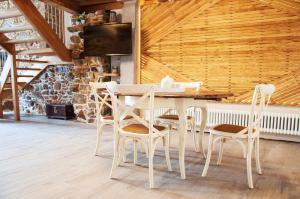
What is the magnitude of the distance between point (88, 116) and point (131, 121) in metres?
2.56

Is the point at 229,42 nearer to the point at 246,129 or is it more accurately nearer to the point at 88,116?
the point at 246,129

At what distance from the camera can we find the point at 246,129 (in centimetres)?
243

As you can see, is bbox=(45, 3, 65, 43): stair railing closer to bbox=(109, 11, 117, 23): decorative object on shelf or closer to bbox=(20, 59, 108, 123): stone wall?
bbox=(20, 59, 108, 123): stone wall

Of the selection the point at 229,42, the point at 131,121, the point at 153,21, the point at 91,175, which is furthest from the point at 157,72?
the point at 91,175

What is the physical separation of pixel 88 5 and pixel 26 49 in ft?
6.11

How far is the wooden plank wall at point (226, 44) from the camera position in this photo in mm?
3936

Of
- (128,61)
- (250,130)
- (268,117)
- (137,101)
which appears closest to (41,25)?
(128,61)

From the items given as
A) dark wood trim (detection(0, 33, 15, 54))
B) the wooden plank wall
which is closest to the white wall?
the wooden plank wall

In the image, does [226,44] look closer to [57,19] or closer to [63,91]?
[63,91]

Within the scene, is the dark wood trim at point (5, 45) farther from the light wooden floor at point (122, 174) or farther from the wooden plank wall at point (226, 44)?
the wooden plank wall at point (226, 44)

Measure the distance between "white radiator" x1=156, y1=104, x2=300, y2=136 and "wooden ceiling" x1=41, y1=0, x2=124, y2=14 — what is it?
3.03 metres

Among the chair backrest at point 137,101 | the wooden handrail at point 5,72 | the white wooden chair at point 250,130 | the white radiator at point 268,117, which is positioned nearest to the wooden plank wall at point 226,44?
the white radiator at point 268,117

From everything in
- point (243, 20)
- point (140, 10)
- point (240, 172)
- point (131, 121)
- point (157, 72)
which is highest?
point (140, 10)

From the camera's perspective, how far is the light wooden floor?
Answer: 6.89 feet
